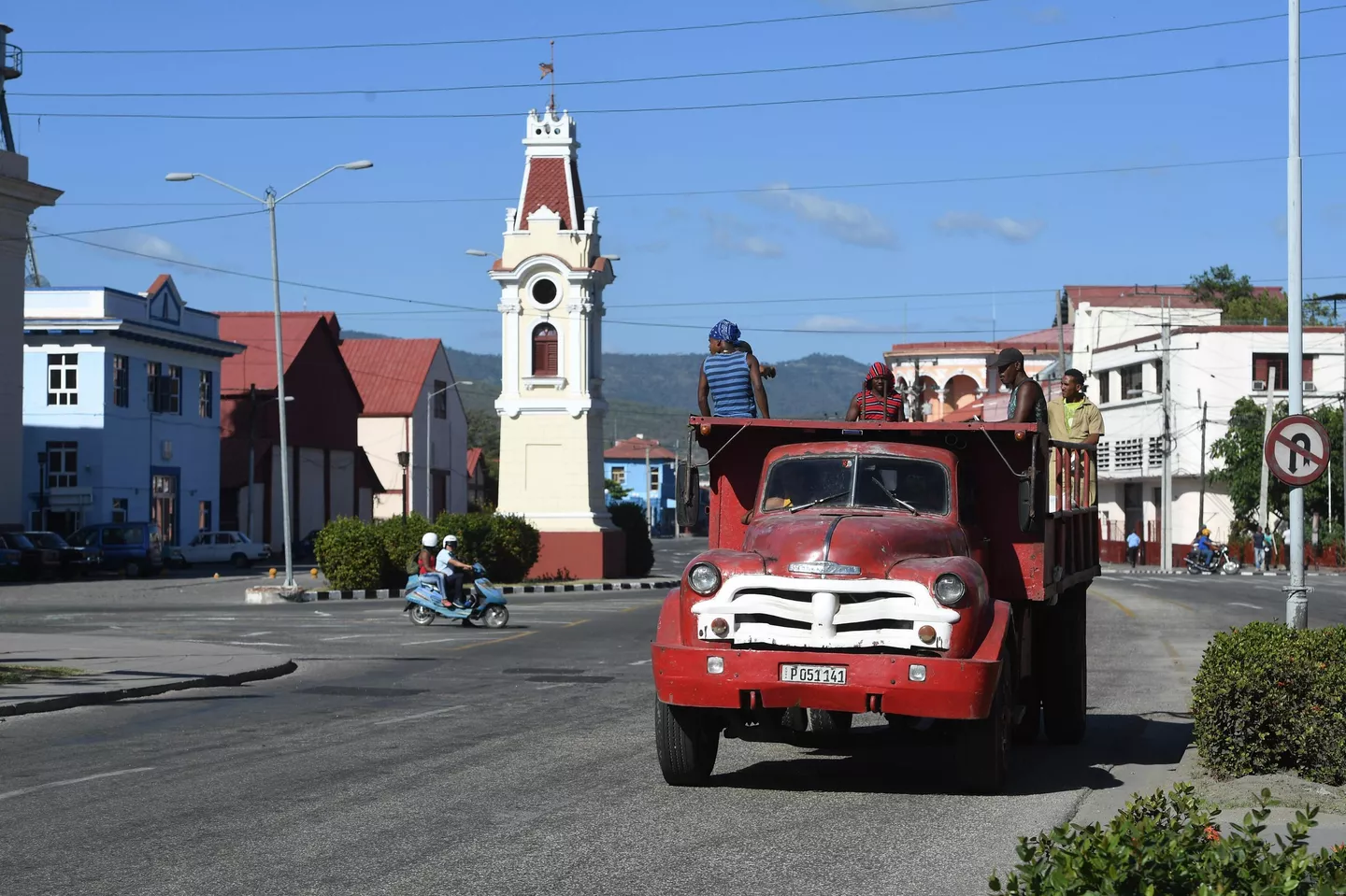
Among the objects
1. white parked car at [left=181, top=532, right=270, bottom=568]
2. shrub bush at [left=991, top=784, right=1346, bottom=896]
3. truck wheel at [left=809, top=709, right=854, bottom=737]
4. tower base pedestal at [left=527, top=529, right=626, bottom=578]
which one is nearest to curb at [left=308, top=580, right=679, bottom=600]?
tower base pedestal at [left=527, top=529, right=626, bottom=578]

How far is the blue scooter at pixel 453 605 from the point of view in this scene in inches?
1185

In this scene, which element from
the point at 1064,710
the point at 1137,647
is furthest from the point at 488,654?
the point at 1064,710

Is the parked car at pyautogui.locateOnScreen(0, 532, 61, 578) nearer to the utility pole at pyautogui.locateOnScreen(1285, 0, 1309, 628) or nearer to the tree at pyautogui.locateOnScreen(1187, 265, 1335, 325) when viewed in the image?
the utility pole at pyautogui.locateOnScreen(1285, 0, 1309, 628)

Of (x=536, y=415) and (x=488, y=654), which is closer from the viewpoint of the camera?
(x=488, y=654)

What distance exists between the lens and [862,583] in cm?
1000

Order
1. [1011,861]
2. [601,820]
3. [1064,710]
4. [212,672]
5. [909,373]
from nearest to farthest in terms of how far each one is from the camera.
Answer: [1011,861], [601,820], [1064,710], [212,672], [909,373]

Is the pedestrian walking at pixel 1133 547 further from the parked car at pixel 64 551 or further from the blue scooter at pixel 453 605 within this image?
the blue scooter at pixel 453 605

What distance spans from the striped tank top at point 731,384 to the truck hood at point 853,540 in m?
1.79

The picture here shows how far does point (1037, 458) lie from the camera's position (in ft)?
37.1

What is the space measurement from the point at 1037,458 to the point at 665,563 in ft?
234

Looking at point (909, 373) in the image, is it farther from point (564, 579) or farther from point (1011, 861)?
point (1011, 861)

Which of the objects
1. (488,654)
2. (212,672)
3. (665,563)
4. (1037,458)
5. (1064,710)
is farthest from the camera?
(665,563)

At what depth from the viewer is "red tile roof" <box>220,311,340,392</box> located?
77250 mm

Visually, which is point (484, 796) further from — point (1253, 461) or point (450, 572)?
point (1253, 461)
